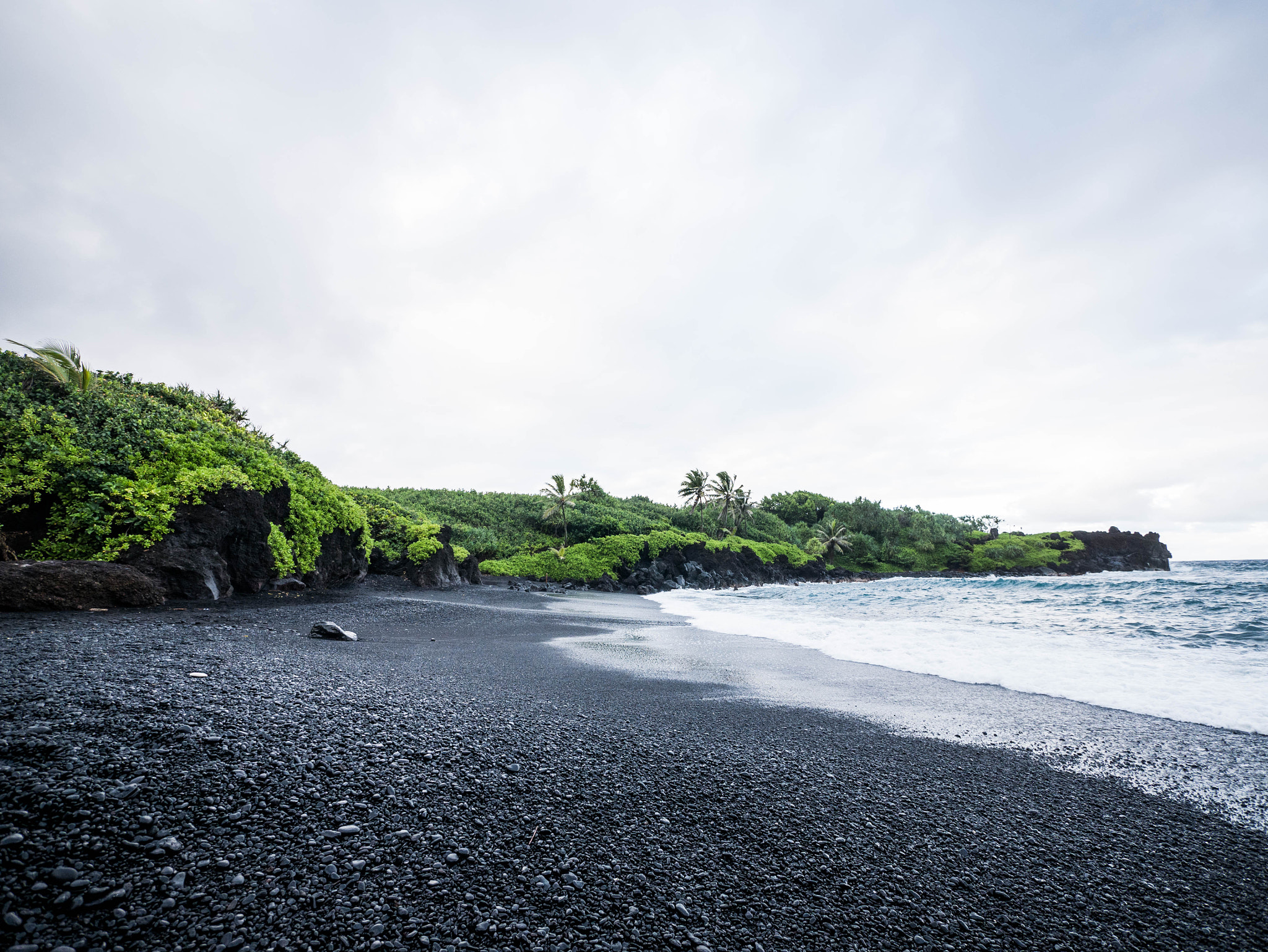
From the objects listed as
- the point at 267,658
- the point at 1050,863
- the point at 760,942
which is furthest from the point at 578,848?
the point at 267,658

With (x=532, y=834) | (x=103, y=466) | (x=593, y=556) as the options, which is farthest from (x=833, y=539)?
(x=532, y=834)

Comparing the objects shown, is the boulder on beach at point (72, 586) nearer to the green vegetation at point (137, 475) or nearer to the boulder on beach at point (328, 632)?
the green vegetation at point (137, 475)

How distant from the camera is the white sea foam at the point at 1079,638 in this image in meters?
6.52

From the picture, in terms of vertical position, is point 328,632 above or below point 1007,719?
above

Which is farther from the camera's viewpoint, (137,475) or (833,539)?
(833,539)

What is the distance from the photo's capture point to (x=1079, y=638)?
10.8 meters

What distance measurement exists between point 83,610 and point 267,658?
4.44m

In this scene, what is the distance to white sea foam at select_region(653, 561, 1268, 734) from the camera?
6.52 m

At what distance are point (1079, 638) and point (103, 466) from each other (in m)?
20.6

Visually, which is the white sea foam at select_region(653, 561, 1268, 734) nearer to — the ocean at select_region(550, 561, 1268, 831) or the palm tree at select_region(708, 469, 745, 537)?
the ocean at select_region(550, 561, 1268, 831)

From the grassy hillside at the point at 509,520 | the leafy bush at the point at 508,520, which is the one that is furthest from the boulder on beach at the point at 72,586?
the leafy bush at the point at 508,520

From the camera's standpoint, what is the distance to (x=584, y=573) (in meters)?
38.2

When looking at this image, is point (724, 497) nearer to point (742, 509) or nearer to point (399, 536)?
point (742, 509)

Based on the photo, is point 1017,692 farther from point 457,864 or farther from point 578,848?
point 457,864
